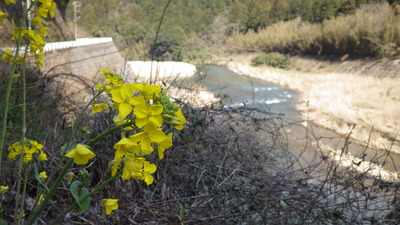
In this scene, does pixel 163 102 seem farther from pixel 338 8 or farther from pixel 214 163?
pixel 338 8

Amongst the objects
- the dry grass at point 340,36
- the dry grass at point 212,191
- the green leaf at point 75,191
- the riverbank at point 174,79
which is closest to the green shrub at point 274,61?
the dry grass at point 340,36

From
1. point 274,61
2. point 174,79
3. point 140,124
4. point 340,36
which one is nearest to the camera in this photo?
point 140,124

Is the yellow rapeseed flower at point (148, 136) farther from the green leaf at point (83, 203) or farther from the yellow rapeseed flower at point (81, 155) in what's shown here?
the green leaf at point (83, 203)

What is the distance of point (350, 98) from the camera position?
1178cm

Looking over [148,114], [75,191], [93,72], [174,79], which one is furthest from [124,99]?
[93,72]

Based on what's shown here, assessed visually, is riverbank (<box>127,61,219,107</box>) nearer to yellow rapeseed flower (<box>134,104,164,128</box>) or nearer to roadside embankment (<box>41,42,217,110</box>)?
roadside embankment (<box>41,42,217,110</box>)

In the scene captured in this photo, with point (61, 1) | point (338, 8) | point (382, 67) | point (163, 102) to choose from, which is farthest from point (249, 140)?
point (338, 8)

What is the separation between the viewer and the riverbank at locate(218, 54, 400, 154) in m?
7.62

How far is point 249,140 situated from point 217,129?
31cm

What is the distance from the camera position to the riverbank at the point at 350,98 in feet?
25.0

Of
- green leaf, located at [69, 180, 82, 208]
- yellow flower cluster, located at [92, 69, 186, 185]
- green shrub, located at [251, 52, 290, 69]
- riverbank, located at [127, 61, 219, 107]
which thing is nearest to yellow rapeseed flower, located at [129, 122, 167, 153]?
yellow flower cluster, located at [92, 69, 186, 185]

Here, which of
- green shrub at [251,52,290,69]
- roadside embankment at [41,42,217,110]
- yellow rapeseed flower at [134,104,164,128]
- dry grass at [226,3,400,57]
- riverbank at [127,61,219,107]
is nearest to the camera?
yellow rapeseed flower at [134,104,164,128]

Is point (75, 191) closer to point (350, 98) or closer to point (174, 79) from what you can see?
point (174, 79)

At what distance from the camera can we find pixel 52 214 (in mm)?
1644
